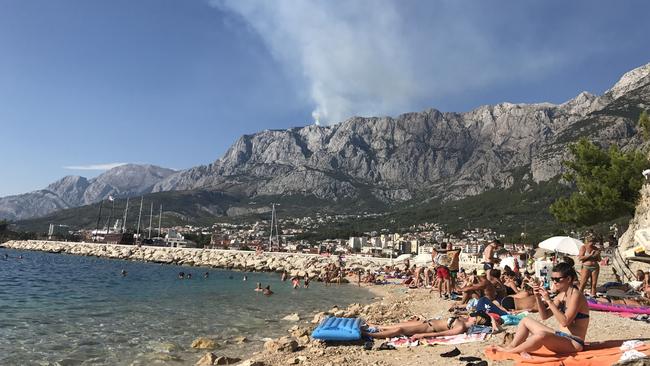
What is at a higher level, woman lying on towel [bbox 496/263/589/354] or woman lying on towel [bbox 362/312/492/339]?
woman lying on towel [bbox 496/263/589/354]

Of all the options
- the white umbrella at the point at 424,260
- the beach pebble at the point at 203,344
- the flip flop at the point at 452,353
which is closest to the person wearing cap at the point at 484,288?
the flip flop at the point at 452,353

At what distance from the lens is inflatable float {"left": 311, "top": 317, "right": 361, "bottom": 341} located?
8694 mm

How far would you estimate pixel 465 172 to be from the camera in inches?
7603

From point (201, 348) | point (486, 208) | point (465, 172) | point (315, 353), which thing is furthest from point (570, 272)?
point (465, 172)

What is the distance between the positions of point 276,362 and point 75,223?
198675 millimetres

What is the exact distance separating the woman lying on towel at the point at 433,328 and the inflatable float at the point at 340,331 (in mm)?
263

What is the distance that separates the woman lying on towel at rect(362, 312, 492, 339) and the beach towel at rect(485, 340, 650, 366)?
2319 millimetres

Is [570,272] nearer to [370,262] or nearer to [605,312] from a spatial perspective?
[605,312]

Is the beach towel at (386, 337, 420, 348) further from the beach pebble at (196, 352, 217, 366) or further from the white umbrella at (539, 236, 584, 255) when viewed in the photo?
the white umbrella at (539, 236, 584, 255)

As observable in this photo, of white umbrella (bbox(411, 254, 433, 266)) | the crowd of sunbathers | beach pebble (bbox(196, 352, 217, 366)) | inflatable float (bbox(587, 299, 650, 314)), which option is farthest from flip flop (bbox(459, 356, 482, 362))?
white umbrella (bbox(411, 254, 433, 266))

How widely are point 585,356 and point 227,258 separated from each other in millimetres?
63726

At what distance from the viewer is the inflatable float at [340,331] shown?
8694 mm

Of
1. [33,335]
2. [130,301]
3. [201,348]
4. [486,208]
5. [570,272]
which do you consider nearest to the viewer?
[570,272]

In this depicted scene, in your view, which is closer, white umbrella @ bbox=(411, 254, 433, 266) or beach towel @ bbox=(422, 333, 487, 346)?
beach towel @ bbox=(422, 333, 487, 346)
